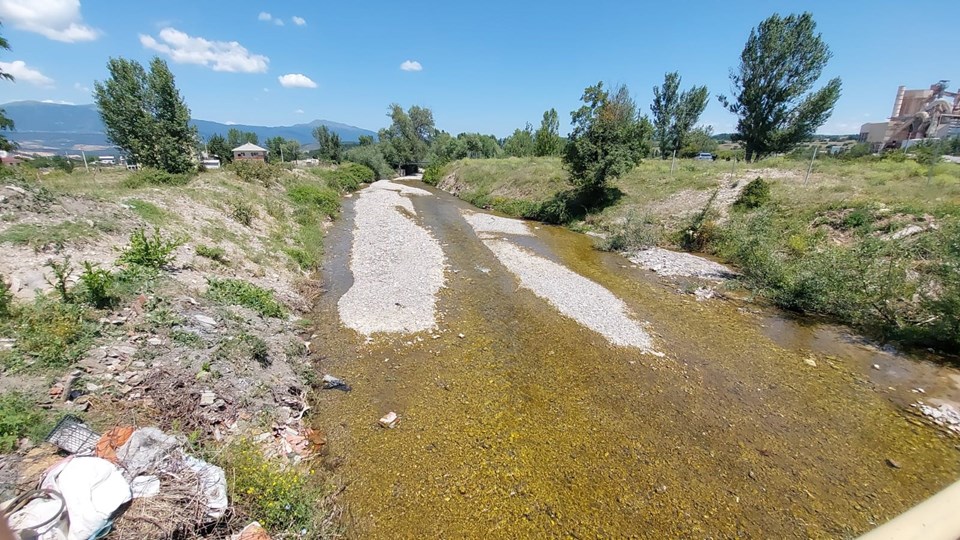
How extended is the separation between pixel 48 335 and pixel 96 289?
147 centimetres

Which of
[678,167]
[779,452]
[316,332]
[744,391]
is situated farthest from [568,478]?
[678,167]

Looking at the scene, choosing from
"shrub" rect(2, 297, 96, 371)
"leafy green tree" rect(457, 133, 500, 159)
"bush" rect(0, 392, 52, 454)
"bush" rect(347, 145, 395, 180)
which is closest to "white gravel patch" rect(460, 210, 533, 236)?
"shrub" rect(2, 297, 96, 371)

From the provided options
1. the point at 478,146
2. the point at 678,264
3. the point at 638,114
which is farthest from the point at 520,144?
the point at 678,264

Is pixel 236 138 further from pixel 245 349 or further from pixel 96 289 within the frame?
Answer: pixel 245 349

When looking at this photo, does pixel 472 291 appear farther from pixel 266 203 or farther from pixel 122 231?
pixel 266 203

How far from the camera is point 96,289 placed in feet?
22.7

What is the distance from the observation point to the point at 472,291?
44.9 feet

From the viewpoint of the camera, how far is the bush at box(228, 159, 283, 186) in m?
24.9

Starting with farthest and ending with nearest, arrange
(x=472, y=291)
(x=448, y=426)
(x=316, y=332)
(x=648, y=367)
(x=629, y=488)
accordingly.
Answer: (x=472, y=291) → (x=316, y=332) → (x=648, y=367) → (x=448, y=426) → (x=629, y=488)

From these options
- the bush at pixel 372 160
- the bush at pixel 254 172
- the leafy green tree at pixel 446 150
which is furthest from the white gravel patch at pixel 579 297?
the leafy green tree at pixel 446 150

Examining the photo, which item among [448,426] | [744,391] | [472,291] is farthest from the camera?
[472,291]

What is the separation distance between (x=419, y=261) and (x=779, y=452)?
43.3 ft

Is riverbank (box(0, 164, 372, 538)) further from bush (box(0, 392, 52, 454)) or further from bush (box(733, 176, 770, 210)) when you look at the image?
bush (box(733, 176, 770, 210))

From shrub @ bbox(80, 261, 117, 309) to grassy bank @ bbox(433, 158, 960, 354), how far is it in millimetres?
17925
